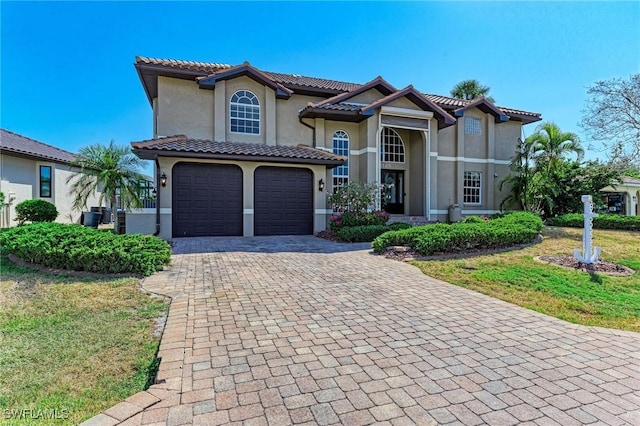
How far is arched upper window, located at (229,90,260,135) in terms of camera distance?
16.0m

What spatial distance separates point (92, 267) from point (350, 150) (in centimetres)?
1277

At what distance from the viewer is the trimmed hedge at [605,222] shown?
14742 millimetres

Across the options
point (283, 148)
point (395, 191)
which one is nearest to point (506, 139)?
point (395, 191)

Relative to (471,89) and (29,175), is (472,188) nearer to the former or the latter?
(471,89)

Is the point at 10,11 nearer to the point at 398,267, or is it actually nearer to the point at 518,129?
the point at 398,267

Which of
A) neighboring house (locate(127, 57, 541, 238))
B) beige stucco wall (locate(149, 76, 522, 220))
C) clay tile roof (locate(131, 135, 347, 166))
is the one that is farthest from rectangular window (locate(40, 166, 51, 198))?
clay tile roof (locate(131, 135, 347, 166))

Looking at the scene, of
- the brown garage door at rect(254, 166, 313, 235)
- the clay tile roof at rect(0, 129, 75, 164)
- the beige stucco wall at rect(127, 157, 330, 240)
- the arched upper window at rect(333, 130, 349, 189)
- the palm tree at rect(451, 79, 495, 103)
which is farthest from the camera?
the palm tree at rect(451, 79, 495, 103)

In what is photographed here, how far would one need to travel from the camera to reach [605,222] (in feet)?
51.3

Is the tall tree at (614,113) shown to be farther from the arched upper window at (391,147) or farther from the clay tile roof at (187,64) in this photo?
the clay tile roof at (187,64)

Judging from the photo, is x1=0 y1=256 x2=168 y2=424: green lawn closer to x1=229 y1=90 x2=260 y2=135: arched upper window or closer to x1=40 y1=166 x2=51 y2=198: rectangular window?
x1=229 y1=90 x2=260 y2=135: arched upper window

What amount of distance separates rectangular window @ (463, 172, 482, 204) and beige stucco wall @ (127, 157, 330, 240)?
365 inches

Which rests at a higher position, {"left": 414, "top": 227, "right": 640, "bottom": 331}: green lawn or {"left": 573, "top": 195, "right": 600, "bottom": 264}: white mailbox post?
{"left": 573, "top": 195, "right": 600, "bottom": 264}: white mailbox post

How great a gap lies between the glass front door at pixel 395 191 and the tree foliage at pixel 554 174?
20.6 ft

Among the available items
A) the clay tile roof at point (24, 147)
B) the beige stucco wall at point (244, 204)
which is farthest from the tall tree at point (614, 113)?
the clay tile roof at point (24, 147)
